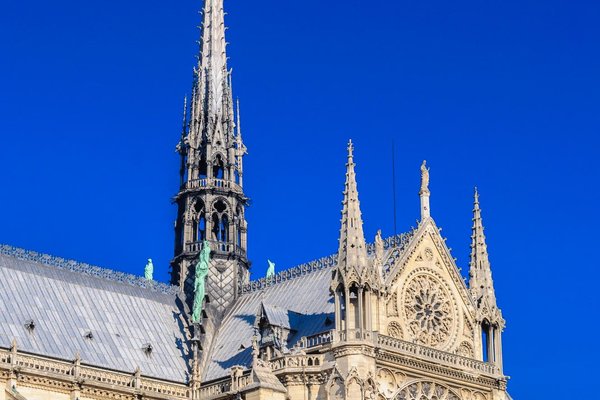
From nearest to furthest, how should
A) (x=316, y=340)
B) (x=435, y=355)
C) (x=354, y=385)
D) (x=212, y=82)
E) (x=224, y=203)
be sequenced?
(x=354, y=385), (x=316, y=340), (x=435, y=355), (x=224, y=203), (x=212, y=82)

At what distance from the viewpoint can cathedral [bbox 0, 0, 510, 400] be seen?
198 feet

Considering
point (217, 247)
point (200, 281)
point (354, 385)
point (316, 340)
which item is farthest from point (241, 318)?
point (354, 385)

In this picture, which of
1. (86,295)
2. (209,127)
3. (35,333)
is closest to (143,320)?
(86,295)

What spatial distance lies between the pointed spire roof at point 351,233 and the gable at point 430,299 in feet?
8.05

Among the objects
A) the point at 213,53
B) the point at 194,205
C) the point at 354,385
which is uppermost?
the point at 213,53

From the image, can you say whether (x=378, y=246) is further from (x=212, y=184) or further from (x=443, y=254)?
(x=212, y=184)

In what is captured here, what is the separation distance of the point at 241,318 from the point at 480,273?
43.6 ft

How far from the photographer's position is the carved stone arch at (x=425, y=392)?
202 feet

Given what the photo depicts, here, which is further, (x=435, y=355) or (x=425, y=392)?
(x=435, y=355)

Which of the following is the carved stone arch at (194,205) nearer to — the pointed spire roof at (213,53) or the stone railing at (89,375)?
the pointed spire roof at (213,53)

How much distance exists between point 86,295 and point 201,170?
12.7 meters

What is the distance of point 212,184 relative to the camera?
251ft

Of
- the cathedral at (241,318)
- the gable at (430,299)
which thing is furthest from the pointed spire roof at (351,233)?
the gable at (430,299)

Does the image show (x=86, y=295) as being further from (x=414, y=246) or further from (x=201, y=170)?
(x=414, y=246)
